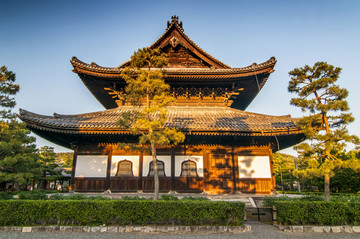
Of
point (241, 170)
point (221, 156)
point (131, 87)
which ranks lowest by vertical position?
point (241, 170)

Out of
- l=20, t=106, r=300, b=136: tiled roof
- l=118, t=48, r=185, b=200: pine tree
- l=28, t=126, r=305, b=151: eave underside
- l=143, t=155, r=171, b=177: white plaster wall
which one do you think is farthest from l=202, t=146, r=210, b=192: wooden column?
l=118, t=48, r=185, b=200: pine tree

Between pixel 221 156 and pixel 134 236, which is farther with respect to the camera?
pixel 221 156

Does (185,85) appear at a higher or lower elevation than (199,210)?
higher

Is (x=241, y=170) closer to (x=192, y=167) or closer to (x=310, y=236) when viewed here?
(x=192, y=167)

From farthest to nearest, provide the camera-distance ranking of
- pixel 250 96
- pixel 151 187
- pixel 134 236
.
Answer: pixel 250 96
pixel 151 187
pixel 134 236

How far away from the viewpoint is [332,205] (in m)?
8.37

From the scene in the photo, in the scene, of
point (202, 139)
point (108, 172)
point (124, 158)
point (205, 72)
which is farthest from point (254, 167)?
point (108, 172)

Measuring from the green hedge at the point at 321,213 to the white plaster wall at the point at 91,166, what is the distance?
1064 centimetres

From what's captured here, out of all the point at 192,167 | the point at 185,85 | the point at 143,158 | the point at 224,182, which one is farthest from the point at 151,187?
the point at 185,85

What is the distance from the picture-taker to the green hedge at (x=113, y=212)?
8.00 meters

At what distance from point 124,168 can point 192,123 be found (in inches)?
214

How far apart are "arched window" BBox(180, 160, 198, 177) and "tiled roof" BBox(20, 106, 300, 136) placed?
2710 mm

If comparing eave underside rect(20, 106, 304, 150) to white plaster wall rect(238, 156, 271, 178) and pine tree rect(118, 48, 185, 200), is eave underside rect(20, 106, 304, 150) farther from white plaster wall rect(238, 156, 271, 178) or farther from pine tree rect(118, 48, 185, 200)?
pine tree rect(118, 48, 185, 200)

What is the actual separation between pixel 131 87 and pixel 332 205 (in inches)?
392
